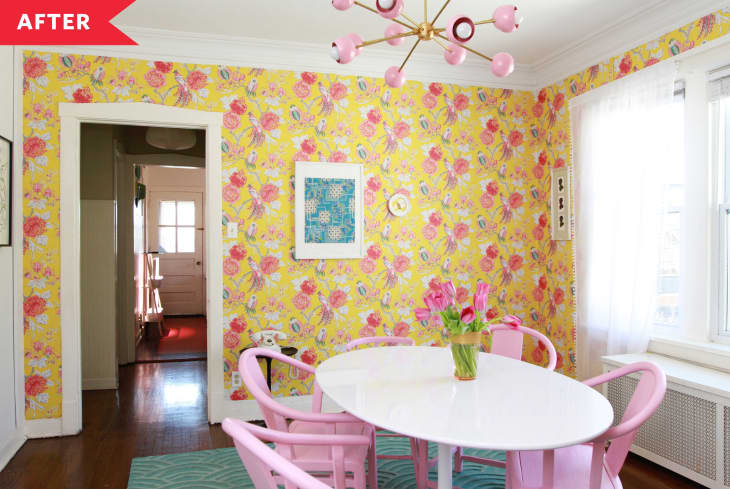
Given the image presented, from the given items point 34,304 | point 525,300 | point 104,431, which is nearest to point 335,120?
point 525,300

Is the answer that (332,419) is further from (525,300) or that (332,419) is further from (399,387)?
(525,300)

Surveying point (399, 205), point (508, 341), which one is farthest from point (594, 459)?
point (399, 205)

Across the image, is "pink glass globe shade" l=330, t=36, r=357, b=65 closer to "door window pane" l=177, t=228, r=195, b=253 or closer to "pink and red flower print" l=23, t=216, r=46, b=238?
"pink and red flower print" l=23, t=216, r=46, b=238

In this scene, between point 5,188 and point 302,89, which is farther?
point 302,89

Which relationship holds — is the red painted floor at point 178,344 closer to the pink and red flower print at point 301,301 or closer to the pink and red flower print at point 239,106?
the pink and red flower print at point 301,301

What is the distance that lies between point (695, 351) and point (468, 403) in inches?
75.5

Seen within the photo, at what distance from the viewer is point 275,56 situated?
3.61 meters

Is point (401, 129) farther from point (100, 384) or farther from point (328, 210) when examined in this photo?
point (100, 384)

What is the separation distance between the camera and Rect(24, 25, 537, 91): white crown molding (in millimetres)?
3367

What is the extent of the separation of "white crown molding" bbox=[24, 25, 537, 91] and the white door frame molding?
1.23 feet

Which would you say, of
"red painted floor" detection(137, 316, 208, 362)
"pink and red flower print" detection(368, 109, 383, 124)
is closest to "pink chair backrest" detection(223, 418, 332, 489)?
"pink and red flower print" detection(368, 109, 383, 124)

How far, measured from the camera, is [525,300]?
13.6 feet

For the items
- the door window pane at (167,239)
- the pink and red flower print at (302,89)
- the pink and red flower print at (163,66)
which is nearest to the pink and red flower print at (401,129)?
the pink and red flower print at (302,89)

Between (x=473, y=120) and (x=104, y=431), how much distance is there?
356 cm
